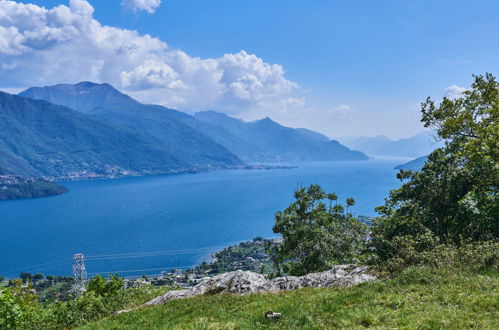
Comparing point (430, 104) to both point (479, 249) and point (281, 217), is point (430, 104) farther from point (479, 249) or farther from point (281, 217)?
point (281, 217)

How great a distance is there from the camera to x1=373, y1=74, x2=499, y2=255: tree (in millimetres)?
14930

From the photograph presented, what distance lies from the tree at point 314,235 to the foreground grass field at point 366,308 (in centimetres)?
1129

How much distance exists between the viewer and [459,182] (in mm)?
18922

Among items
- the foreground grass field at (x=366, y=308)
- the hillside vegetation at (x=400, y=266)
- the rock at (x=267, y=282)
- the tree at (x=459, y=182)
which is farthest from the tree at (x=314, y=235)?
the foreground grass field at (x=366, y=308)

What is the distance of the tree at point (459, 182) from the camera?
14.9 metres

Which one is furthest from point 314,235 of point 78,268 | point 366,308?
point 78,268

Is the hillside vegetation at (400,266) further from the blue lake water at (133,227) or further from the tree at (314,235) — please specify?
the blue lake water at (133,227)

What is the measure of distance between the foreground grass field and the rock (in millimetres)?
1460

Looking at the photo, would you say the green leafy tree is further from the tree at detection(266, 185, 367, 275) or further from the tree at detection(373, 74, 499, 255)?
the tree at detection(373, 74, 499, 255)

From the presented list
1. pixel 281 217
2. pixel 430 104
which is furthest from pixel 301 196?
pixel 430 104

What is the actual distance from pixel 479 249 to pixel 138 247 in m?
97.4

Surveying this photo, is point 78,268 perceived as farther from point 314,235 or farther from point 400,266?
point 400,266

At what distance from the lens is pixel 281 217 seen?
27.8 metres

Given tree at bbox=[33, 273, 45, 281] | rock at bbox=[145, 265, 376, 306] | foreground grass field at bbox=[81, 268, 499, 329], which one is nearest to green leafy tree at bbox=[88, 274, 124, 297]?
rock at bbox=[145, 265, 376, 306]
